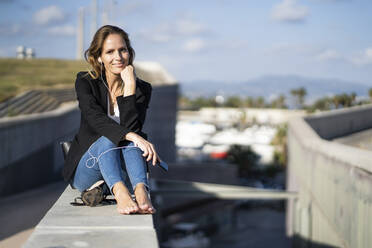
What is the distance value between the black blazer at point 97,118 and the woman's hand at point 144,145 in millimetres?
49

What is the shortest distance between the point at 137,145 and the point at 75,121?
1204 cm

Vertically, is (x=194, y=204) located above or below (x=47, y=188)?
below

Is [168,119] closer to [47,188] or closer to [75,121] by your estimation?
[75,121]

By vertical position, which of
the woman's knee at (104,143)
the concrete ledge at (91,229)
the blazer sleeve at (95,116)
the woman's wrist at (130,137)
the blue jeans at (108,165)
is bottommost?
the concrete ledge at (91,229)

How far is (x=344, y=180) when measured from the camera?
657 cm

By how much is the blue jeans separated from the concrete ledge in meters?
0.25

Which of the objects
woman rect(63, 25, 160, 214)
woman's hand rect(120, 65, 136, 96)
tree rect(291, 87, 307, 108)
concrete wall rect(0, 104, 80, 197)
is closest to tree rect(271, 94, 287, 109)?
tree rect(291, 87, 307, 108)

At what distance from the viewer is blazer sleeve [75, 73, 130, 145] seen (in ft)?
13.8

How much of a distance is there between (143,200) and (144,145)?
0.49m

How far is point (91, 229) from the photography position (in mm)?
3277

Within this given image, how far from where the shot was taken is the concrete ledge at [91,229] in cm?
296

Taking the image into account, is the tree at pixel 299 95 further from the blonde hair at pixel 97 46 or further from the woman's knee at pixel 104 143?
the woman's knee at pixel 104 143

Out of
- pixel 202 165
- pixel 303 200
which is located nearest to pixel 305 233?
pixel 303 200

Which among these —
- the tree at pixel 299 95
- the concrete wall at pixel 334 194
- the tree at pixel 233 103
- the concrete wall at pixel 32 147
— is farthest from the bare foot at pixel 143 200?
the tree at pixel 233 103
